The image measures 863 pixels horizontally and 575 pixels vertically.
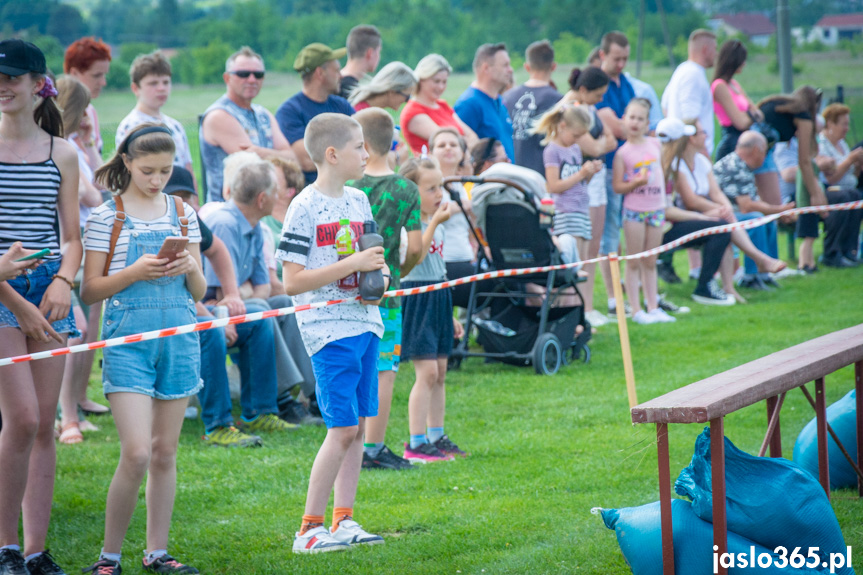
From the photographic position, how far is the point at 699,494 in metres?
3.30

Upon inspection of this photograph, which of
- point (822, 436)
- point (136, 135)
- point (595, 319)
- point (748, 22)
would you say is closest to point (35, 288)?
point (136, 135)

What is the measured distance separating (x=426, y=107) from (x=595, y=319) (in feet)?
8.94

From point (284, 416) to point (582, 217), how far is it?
358cm


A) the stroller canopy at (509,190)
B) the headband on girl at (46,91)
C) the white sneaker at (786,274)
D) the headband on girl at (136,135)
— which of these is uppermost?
the headband on girl at (46,91)

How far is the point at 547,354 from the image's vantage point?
24.3 feet

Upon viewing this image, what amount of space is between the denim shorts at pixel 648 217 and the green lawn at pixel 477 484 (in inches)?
74.2

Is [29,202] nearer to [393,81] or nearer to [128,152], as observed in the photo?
[128,152]

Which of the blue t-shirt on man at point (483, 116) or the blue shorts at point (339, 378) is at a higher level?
the blue t-shirt on man at point (483, 116)

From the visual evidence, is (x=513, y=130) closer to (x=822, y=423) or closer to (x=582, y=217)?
(x=582, y=217)

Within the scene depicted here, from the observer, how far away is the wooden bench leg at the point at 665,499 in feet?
10.2

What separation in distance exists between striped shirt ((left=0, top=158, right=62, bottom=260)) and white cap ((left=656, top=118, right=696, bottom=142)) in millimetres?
7182

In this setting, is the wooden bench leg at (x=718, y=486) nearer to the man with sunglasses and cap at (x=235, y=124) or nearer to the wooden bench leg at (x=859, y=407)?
the wooden bench leg at (x=859, y=407)

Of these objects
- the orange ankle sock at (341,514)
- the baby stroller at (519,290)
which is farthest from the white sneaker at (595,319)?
the orange ankle sock at (341,514)

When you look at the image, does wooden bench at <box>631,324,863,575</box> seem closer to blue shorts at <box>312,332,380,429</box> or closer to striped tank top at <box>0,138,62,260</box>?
blue shorts at <box>312,332,380,429</box>
